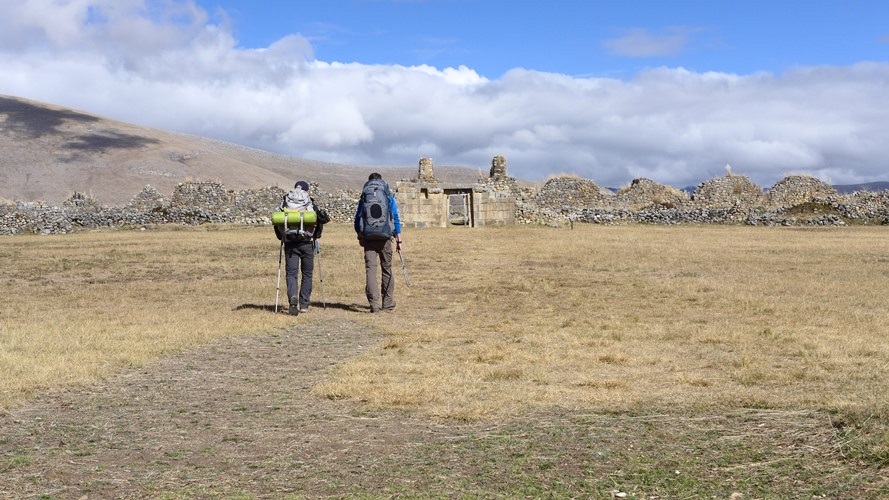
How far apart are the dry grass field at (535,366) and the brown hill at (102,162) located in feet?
167

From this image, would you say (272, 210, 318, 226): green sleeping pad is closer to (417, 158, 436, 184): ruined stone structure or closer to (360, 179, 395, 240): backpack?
(360, 179, 395, 240): backpack

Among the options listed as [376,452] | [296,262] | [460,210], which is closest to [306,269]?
[296,262]

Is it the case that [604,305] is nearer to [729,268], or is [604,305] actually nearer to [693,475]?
[729,268]

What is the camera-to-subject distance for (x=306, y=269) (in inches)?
511

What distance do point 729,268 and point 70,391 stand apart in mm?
14750

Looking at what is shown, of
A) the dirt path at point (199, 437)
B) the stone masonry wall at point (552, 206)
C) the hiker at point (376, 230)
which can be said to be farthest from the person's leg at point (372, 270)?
the stone masonry wall at point (552, 206)

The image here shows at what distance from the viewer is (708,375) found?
812 centimetres

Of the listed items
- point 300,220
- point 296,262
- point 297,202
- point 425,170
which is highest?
point 425,170

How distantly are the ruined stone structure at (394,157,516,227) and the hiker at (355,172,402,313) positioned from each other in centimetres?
2802

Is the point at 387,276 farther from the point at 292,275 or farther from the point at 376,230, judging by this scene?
the point at 292,275

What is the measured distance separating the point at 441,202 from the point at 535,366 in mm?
33931

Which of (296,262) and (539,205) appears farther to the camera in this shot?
(539,205)

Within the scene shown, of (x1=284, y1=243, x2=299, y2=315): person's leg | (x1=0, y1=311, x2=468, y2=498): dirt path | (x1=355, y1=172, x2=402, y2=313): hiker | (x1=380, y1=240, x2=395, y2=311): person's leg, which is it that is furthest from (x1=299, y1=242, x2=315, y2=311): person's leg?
(x1=0, y1=311, x2=468, y2=498): dirt path

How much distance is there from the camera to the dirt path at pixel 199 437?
5.18 metres
